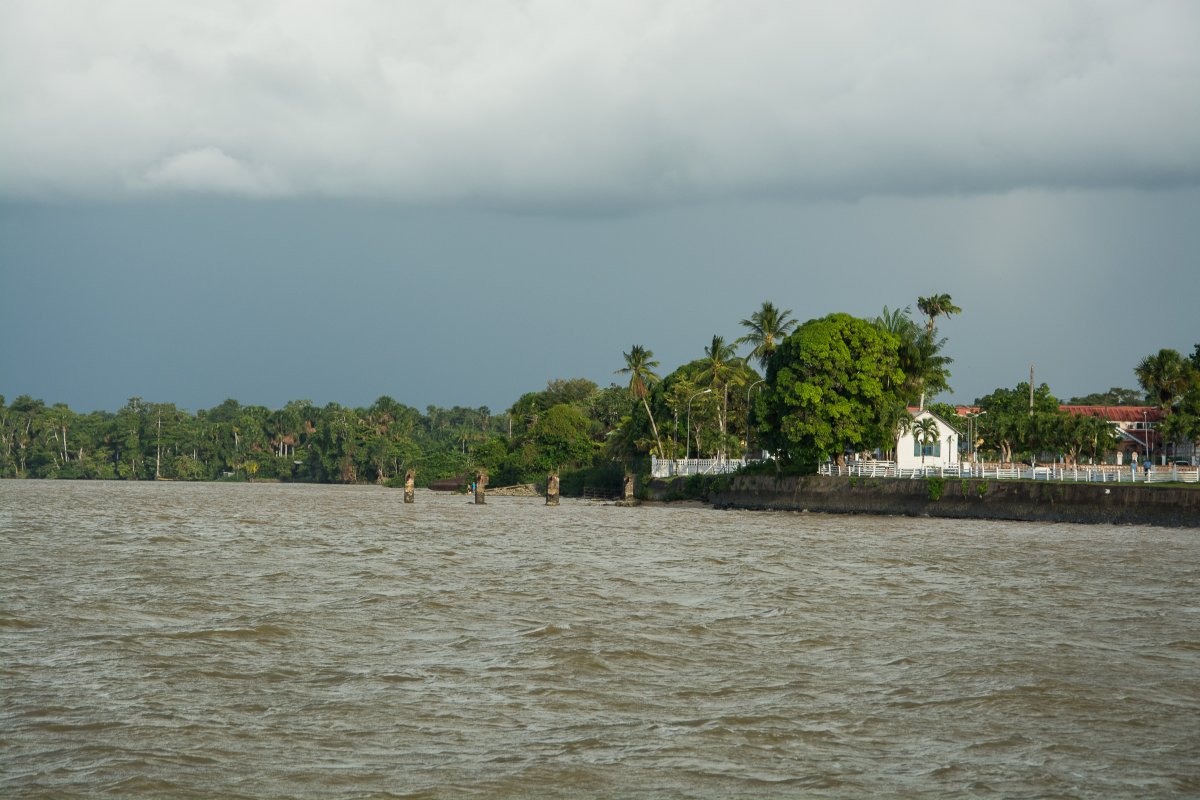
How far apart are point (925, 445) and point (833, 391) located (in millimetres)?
15743

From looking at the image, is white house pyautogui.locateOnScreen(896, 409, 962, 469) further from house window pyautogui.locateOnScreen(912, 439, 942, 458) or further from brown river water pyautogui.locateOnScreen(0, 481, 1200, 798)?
brown river water pyautogui.locateOnScreen(0, 481, 1200, 798)

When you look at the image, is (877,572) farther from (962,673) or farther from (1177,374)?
(1177,374)

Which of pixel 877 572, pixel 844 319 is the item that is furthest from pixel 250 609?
pixel 844 319

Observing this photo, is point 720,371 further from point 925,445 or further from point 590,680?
point 590,680

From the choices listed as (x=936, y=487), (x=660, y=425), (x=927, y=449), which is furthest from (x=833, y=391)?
(x=660, y=425)

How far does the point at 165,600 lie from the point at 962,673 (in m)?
12.2

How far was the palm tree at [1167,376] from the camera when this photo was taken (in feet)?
285

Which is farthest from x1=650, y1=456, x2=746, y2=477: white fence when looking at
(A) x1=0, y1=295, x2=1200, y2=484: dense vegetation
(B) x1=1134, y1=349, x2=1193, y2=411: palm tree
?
(B) x1=1134, y1=349, x2=1193, y2=411: palm tree

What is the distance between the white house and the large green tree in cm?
1074

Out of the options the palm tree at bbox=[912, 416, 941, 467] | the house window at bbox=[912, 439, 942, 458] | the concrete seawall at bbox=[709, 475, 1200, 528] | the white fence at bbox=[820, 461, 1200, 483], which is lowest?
the concrete seawall at bbox=[709, 475, 1200, 528]

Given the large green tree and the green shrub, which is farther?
the large green tree

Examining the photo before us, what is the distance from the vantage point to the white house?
77.3 meters

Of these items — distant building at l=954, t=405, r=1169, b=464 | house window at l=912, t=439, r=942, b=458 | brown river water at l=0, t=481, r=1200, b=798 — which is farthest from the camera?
distant building at l=954, t=405, r=1169, b=464

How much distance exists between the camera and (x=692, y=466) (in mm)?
82188
